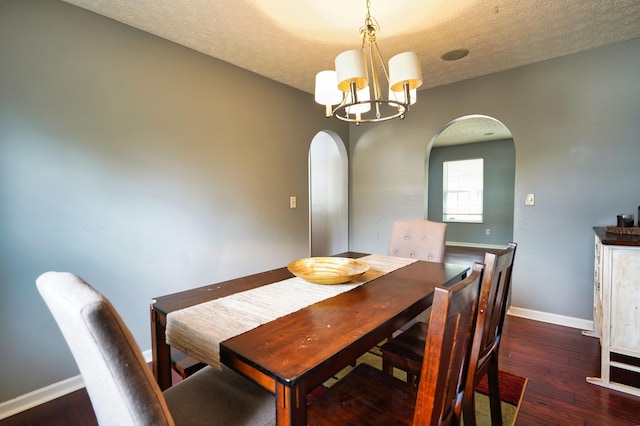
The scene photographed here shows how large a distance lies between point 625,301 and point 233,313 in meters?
2.22

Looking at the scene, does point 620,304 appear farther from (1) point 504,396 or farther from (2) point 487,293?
(2) point 487,293

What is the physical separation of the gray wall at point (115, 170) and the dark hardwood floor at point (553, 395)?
0.76 feet

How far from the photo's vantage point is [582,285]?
2.57 meters

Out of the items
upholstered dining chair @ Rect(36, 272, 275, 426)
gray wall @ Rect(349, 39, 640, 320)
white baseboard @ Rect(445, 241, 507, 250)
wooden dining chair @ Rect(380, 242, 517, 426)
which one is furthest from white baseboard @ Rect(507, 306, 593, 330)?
white baseboard @ Rect(445, 241, 507, 250)

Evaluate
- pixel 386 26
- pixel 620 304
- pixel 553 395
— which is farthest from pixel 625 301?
pixel 386 26

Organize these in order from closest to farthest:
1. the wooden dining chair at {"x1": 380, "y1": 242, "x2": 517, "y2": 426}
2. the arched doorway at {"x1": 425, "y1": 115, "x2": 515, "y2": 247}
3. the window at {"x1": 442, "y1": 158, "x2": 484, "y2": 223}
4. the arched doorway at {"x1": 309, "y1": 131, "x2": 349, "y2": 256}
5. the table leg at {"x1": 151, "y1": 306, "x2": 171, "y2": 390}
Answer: the wooden dining chair at {"x1": 380, "y1": 242, "x2": 517, "y2": 426} → the table leg at {"x1": 151, "y1": 306, "x2": 171, "y2": 390} → the arched doorway at {"x1": 309, "y1": 131, "x2": 349, "y2": 256} → the arched doorway at {"x1": 425, "y1": 115, "x2": 515, "y2": 247} → the window at {"x1": 442, "y1": 158, "x2": 484, "y2": 223}

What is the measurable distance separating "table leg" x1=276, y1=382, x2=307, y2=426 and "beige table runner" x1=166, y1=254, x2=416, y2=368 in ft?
0.87

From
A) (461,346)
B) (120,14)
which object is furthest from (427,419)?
(120,14)

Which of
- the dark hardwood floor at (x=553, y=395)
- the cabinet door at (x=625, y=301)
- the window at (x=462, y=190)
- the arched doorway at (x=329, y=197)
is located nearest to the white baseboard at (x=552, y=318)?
the dark hardwood floor at (x=553, y=395)

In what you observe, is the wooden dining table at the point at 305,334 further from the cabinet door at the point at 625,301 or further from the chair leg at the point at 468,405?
the cabinet door at the point at 625,301

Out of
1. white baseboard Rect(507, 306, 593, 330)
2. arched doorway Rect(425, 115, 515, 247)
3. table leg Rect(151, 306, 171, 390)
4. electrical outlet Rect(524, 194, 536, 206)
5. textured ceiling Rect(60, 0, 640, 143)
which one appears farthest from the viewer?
arched doorway Rect(425, 115, 515, 247)

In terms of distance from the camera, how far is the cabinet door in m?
1.68

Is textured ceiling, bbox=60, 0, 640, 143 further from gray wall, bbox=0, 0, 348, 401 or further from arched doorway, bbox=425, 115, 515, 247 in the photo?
arched doorway, bbox=425, 115, 515, 247

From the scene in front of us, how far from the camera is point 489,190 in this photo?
6.46m
